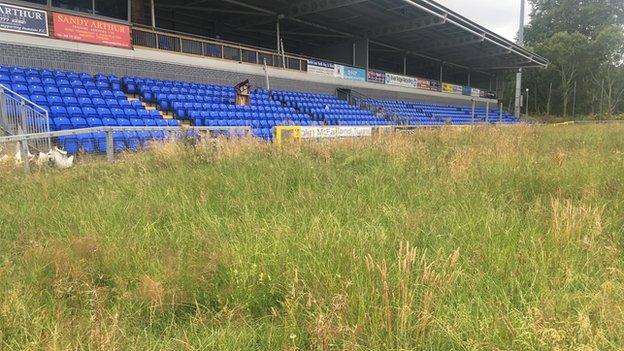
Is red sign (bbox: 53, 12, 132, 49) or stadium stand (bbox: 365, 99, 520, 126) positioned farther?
stadium stand (bbox: 365, 99, 520, 126)

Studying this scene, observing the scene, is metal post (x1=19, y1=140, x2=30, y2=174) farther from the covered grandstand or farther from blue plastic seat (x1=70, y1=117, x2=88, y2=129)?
blue plastic seat (x1=70, y1=117, x2=88, y2=129)

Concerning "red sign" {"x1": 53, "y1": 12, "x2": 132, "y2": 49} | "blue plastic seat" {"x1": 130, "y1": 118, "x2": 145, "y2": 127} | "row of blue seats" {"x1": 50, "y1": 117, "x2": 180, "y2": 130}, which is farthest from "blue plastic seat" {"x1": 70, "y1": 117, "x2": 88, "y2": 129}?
"red sign" {"x1": 53, "y1": 12, "x2": 132, "y2": 49}

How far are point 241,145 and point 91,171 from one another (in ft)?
8.89

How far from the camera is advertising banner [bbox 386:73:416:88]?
36344 mm

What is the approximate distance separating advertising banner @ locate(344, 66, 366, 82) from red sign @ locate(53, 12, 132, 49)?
16779 mm

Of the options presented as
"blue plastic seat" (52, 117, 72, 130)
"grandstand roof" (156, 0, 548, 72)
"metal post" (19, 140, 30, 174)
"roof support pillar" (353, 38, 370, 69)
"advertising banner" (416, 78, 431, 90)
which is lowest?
"metal post" (19, 140, 30, 174)

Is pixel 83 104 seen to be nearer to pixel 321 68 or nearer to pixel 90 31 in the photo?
pixel 90 31

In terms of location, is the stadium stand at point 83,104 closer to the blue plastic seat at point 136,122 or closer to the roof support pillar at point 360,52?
the blue plastic seat at point 136,122

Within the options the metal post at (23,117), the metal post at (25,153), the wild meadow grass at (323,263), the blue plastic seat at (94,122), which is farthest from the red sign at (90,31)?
the wild meadow grass at (323,263)

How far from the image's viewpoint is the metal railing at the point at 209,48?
67.2 feet

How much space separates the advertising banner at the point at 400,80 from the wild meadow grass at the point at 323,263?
31.5 m

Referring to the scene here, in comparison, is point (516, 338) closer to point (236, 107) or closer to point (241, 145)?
point (241, 145)

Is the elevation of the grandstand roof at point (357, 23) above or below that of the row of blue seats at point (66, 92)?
above

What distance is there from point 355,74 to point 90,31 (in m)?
19.4
